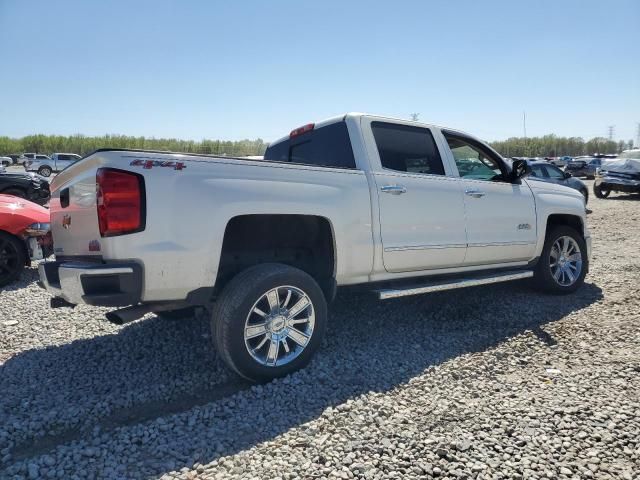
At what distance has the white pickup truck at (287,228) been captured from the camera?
2.64 metres

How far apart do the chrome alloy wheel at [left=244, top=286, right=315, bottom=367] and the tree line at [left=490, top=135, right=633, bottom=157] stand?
81.1m

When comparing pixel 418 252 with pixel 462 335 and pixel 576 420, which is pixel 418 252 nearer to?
pixel 462 335

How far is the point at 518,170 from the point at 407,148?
→ 1.53m

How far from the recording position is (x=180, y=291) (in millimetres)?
2799

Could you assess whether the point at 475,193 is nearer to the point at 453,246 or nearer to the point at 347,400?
the point at 453,246

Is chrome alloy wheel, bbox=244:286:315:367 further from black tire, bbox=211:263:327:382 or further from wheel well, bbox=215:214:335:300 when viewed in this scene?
wheel well, bbox=215:214:335:300

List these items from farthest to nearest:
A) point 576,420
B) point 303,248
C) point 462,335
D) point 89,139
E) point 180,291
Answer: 1. point 89,139
2. point 462,335
3. point 303,248
4. point 180,291
5. point 576,420

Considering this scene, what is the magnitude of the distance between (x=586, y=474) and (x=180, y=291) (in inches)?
96.2

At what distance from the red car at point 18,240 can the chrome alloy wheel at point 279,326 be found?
3991mm

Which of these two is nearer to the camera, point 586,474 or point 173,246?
point 586,474

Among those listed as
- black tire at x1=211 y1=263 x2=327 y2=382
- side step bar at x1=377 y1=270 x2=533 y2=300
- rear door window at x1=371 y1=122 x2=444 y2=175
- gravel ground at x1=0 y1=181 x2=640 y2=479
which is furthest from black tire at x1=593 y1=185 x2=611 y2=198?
black tire at x1=211 y1=263 x2=327 y2=382

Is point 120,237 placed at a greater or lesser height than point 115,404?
greater

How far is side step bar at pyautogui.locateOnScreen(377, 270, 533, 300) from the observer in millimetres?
3557

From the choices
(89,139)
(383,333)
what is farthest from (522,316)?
(89,139)
